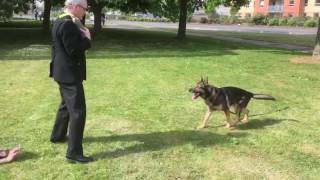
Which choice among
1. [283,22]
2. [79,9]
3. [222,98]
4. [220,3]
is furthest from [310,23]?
[79,9]

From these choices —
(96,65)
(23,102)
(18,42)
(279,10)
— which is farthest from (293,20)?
(23,102)

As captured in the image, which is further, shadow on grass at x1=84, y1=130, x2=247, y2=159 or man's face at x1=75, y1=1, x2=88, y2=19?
shadow on grass at x1=84, y1=130, x2=247, y2=159

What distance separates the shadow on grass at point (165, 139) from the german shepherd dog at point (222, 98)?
0.38 meters

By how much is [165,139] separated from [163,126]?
2.64 ft

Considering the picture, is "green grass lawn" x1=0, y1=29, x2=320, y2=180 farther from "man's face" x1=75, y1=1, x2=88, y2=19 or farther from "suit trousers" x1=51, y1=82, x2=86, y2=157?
"man's face" x1=75, y1=1, x2=88, y2=19

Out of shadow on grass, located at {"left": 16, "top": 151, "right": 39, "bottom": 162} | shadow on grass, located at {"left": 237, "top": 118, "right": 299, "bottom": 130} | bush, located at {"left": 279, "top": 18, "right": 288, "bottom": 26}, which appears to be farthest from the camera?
bush, located at {"left": 279, "top": 18, "right": 288, "bottom": 26}

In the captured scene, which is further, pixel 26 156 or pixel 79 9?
pixel 26 156

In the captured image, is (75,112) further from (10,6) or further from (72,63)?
(10,6)

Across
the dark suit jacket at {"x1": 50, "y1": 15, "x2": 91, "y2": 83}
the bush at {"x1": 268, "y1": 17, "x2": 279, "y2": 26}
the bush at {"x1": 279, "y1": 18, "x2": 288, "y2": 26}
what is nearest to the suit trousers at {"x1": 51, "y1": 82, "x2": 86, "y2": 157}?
the dark suit jacket at {"x1": 50, "y1": 15, "x2": 91, "y2": 83}

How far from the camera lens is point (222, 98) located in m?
8.21

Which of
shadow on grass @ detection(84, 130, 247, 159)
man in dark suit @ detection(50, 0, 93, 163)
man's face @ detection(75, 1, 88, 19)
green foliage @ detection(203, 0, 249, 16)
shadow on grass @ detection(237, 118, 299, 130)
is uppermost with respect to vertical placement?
green foliage @ detection(203, 0, 249, 16)

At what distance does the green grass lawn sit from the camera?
261 inches

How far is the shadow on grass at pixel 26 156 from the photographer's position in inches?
271

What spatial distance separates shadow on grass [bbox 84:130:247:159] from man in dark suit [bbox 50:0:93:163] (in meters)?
0.66
